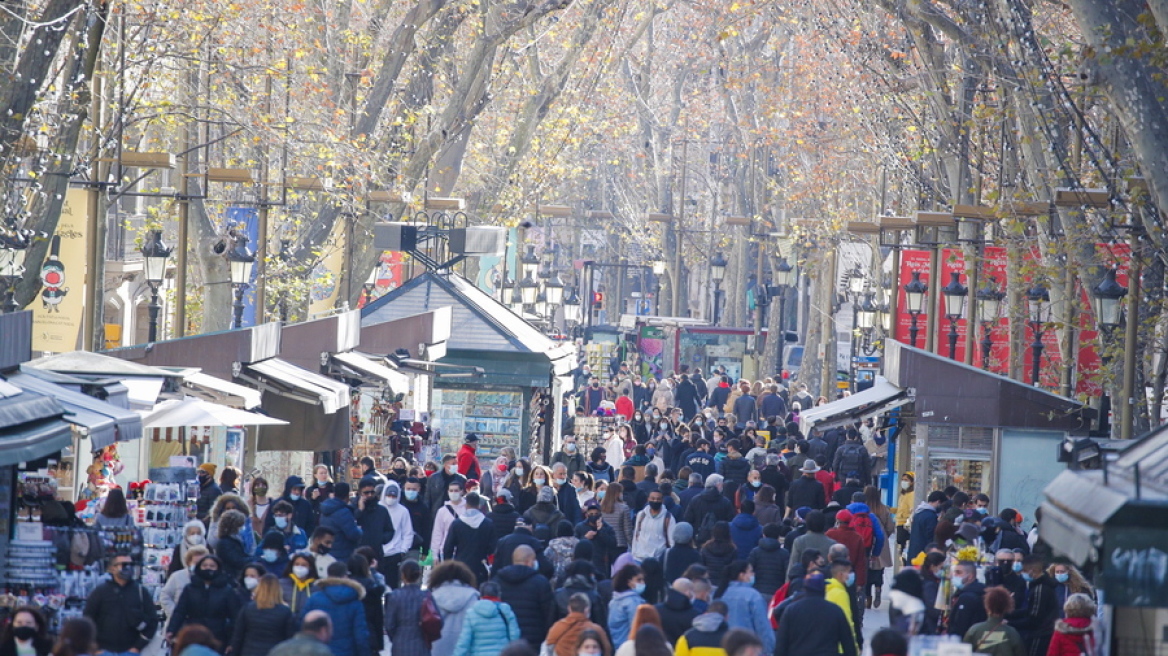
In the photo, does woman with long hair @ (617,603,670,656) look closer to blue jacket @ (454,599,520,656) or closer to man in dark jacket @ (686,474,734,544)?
blue jacket @ (454,599,520,656)

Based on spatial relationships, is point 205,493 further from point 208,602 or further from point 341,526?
point 208,602

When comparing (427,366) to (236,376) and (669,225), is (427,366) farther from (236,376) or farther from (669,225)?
(669,225)

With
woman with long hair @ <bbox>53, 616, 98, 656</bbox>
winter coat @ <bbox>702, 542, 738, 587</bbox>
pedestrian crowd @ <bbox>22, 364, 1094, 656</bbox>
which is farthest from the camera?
winter coat @ <bbox>702, 542, 738, 587</bbox>

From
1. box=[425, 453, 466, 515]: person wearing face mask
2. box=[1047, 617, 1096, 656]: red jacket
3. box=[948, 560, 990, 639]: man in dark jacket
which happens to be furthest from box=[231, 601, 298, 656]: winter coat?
box=[425, 453, 466, 515]: person wearing face mask

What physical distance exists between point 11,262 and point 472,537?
22.5 feet

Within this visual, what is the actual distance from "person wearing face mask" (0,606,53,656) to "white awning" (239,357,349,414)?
9098mm

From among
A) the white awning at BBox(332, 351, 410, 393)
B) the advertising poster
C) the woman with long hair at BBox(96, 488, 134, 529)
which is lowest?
the woman with long hair at BBox(96, 488, 134, 529)

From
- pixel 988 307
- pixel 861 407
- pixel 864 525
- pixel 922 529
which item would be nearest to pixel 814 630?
pixel 864 525

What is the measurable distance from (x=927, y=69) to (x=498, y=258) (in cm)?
2360

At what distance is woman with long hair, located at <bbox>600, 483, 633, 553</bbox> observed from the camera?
50.9 ft

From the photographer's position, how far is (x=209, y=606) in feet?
34.7

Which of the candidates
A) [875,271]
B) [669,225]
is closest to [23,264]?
[875,271]

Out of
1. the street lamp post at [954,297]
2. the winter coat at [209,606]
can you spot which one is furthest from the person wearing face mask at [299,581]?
the street lamp post at [954,297]

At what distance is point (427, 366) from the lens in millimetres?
23703
